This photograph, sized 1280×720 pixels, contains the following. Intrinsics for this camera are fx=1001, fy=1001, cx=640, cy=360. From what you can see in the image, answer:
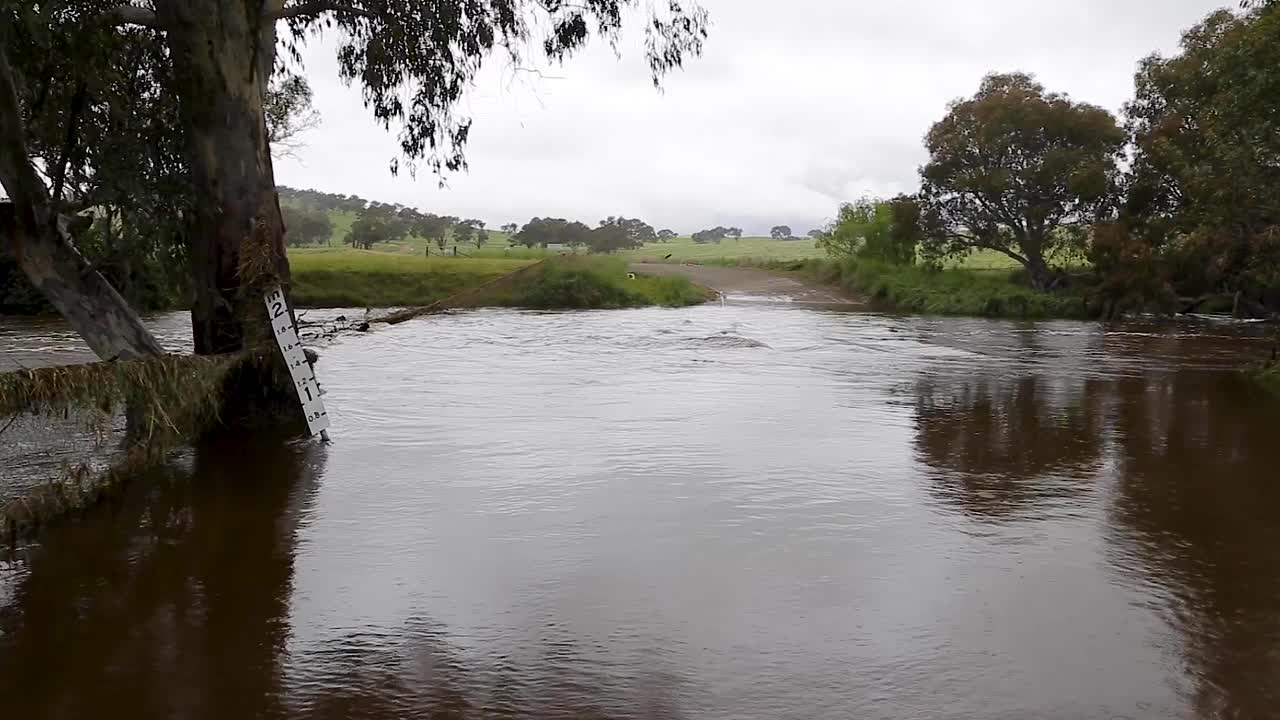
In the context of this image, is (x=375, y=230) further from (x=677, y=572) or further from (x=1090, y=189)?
(x=677, y=572)

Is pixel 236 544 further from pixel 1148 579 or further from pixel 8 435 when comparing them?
pixel 1148 579

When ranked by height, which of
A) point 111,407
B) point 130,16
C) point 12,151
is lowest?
point 111,407

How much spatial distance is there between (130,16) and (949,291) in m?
33.1

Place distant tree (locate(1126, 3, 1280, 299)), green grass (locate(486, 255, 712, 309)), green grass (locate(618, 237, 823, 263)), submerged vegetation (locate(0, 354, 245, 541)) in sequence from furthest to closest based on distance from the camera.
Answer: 1. green grass (locate(618, 237, 823, 263))
2. green grass (locate(486, 255, 712, 309))
3. distant tree (locate(1126, 3, 1280, 299))
4. submerged vegetation (locate(0, 354, 245, 541))

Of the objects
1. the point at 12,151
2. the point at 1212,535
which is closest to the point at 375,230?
the point at 12,151

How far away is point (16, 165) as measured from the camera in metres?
8.90

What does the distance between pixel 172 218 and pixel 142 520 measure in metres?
4.70

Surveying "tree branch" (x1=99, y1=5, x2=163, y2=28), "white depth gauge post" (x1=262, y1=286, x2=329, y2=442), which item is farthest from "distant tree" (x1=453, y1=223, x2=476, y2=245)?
"tree branch" (x1=99, y1=5, x2=163, y2=28)

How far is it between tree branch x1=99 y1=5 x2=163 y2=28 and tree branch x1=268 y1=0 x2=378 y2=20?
114 centimetres

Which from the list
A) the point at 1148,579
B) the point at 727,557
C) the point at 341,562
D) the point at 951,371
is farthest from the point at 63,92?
the point at 951,371

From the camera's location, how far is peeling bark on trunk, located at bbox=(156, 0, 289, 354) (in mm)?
9555

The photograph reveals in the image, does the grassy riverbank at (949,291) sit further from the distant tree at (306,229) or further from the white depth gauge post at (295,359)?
the distant tree at (306,229)

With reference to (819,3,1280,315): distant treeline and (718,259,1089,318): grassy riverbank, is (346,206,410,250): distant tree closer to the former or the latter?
(718,259,1089,318): grassy riverbank

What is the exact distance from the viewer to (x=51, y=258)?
9.38m
